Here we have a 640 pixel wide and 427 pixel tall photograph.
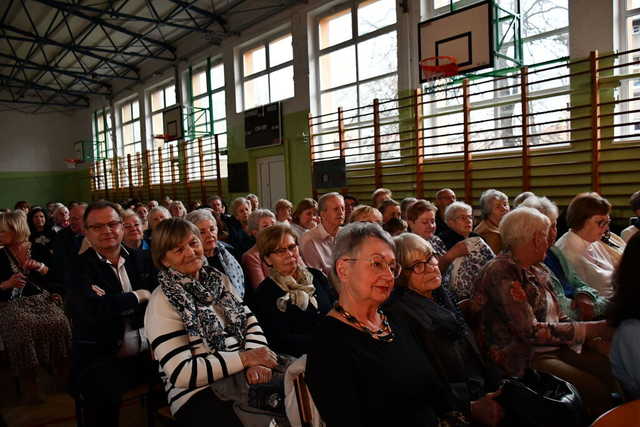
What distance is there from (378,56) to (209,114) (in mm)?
5776

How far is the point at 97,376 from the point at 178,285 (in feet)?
2.28

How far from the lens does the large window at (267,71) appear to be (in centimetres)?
1056

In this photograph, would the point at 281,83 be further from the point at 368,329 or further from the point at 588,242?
the point at 368,329

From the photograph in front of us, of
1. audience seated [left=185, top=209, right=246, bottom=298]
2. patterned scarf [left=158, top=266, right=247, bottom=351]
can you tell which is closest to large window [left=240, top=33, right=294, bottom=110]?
audience seated [left=185, top=209, right=246, bottom=298]

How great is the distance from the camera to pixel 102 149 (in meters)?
18.8

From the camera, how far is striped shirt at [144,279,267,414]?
1757 mm

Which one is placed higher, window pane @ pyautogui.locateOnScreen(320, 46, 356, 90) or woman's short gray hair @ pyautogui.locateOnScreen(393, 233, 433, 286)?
window pane @ pyautogui.locateOnScreen(320, 46, 356, 90)

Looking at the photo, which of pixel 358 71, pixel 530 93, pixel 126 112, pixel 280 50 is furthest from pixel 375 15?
pixel 126 112

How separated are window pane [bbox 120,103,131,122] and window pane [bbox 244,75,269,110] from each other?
7362 mm

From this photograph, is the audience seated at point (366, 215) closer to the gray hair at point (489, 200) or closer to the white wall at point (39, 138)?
the gray hair at point (489, 200)

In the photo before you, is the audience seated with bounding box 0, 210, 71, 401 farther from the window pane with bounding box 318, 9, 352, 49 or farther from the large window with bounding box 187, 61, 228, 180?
the large window with bounding box 187, 61, 228, 180

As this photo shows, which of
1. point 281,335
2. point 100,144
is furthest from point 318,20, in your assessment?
point 100,144

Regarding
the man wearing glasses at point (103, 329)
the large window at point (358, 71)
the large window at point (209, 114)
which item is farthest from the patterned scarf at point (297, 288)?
the large window at point (209, 114)

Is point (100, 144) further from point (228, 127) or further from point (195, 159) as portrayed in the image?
point (228, 127)
